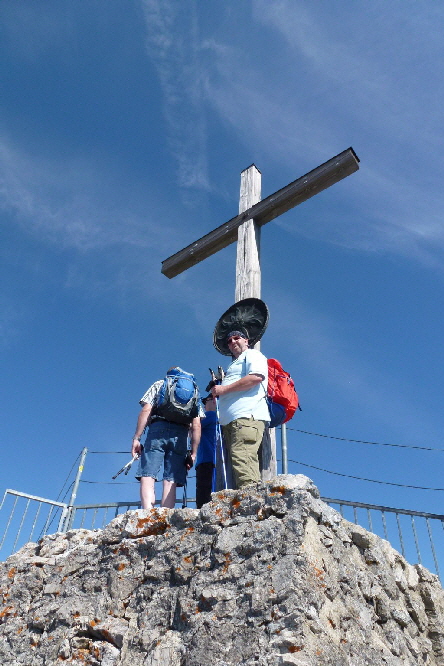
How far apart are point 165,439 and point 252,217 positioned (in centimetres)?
272

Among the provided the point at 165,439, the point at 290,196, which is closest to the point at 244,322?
the point at 165,439

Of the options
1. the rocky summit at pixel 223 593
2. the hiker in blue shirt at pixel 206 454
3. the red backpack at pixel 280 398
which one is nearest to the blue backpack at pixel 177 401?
the hiker in blue shirt at pixel 206 454

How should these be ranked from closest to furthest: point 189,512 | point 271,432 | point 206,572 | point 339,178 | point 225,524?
point 206,572 → point 225,524 → point 189,512 → point 271,432 → point 339,178

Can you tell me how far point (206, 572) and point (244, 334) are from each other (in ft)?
8.05

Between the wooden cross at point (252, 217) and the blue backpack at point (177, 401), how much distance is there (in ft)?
3.97

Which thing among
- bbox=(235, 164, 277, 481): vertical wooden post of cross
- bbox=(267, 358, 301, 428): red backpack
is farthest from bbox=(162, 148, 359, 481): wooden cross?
bbox=(267, 358, 301, 428): red backpack

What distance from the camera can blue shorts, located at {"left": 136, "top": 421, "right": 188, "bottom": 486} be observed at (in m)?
3.58

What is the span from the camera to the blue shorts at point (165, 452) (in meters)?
3.58

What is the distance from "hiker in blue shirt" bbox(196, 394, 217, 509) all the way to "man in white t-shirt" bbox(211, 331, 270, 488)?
22.6 inches

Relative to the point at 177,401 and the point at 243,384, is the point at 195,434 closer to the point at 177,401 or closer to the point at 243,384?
the point at 177,401

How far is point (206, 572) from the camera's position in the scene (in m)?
2.22

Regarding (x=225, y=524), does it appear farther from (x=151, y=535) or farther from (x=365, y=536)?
(x=365, y=536)

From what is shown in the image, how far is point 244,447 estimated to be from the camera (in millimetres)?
3311

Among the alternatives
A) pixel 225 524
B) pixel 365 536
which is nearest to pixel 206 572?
pixel 225 524
